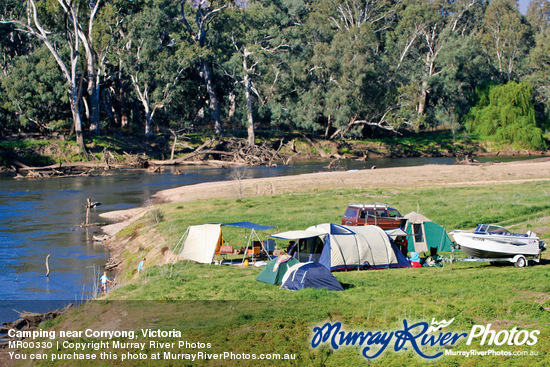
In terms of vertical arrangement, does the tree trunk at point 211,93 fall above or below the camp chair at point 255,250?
above

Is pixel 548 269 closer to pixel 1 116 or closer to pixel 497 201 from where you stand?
pixel 497 201

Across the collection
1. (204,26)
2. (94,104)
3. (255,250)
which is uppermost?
(204,26)

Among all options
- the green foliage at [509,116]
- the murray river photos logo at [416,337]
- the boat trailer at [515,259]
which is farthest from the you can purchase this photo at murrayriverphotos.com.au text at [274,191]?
the green foliage at [509,116]

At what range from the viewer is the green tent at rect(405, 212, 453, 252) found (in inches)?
1001

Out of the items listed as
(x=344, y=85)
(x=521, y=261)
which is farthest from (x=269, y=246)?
(x=344, y=85)

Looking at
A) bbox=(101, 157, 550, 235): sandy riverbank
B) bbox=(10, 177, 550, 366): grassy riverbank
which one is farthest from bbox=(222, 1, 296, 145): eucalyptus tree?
bbox=(10, 177, 550, 366): grassy riverbank

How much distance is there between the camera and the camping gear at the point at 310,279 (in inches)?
756

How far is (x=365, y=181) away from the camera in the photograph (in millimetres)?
49656

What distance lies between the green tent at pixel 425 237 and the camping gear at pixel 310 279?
7.25 metres

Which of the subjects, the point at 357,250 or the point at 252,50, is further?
the point at 252,50

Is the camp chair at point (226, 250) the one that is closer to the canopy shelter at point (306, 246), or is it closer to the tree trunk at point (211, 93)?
the canopy shelter at point (306, 246)

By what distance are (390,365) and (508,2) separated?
4514 inches

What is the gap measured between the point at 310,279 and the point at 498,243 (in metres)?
7.47

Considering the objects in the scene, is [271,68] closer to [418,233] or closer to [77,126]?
[77,126]
